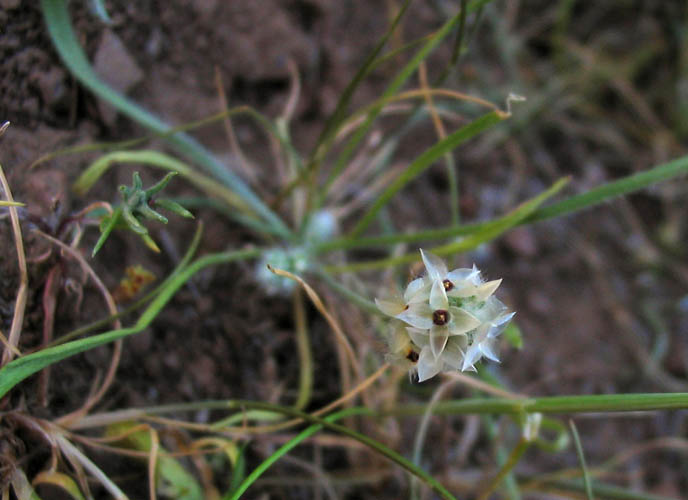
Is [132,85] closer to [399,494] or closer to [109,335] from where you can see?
[109,335]

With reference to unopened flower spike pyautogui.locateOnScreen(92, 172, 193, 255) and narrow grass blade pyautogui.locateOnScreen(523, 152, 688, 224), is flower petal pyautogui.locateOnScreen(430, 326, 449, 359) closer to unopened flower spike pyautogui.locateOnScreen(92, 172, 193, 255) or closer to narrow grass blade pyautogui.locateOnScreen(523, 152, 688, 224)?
unopened flower spike pyautogui.locateOnScreen(92, 172, 193, 255)

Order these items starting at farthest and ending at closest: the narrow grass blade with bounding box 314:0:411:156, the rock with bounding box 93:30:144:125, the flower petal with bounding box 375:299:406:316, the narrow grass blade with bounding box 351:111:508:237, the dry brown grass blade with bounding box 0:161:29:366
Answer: the rock with bounding box 93:30:144:125
the narrow grass blade with bounding box 314:0:411:156
the narrow grass blade with bounding box 351:111:508:237
the dry brown grass blade with bounding box 0:161:29:366
the flower petal with bounding box 375:299:406:316

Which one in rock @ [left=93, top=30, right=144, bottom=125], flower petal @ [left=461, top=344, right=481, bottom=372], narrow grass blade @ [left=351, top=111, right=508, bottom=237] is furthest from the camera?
rock @ [left=93, top=30, right=144, bottom=125]

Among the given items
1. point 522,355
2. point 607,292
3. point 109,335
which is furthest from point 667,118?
point 109,335

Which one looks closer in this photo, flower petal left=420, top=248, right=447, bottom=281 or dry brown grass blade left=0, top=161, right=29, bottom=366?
flower petal left=420, top=248, right=447, bottom=281

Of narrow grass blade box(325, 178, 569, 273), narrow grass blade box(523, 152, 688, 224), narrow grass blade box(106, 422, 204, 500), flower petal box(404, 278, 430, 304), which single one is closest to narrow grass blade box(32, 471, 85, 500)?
narrow grass blade box(106, 422, 204, 500)

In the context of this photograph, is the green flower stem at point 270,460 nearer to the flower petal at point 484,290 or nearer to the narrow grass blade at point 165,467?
the narrow grass blade at point 165,467

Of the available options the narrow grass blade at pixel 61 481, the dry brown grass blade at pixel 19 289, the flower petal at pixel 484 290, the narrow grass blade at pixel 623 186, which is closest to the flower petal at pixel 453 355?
the flower petal at pixel 484 290
